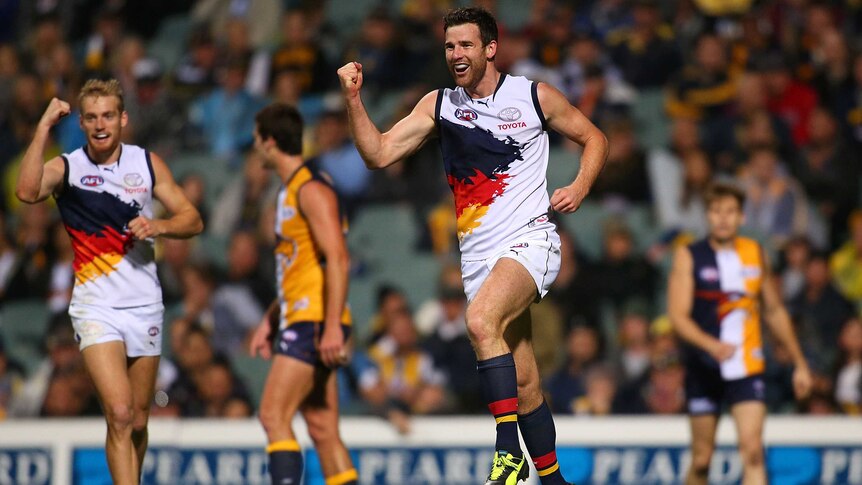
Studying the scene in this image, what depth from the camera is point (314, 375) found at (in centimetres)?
787

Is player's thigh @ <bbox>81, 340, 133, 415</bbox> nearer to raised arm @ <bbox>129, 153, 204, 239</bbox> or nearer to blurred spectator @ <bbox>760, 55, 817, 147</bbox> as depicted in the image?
raised arm @ <bbox>129, 153, 204, 239</bbox>

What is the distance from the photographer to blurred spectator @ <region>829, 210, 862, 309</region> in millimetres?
12180

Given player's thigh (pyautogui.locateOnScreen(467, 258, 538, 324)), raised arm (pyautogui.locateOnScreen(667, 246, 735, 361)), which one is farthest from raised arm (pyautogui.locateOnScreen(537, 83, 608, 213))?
raised arm (pyautogui.locateOnScreen(667, 246, 735, 361))

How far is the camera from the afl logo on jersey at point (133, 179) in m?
7.21

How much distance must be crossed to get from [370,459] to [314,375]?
83.6 inches

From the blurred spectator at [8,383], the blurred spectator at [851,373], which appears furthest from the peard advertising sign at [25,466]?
the blurred spectator at [851,373]

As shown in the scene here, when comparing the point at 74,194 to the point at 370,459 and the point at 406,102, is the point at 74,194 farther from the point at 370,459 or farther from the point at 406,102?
the point at 406,102

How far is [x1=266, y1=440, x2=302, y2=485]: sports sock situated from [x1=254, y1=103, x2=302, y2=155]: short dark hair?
186 cm

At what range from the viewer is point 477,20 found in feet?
21.4

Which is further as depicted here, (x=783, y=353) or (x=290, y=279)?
(x=783, y=353)

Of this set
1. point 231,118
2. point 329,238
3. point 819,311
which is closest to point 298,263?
point 329,238

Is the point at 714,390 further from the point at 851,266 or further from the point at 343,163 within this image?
the point at 343,163

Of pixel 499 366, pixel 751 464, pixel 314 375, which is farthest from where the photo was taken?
pixel 751 464

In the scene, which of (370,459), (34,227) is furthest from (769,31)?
(34,227)
